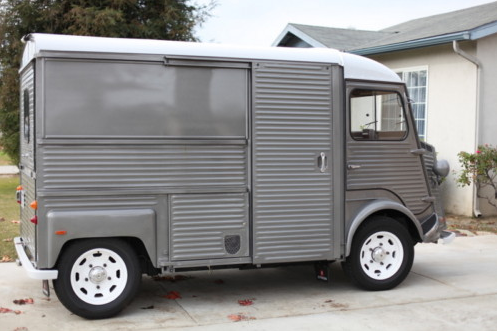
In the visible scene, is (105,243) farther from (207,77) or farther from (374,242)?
(374,242)

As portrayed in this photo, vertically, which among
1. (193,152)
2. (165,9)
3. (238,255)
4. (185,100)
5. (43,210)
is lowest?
(238,255)

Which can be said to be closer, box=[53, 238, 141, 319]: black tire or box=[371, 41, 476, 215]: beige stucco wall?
box=[53, 238, 141, 319]: black tire

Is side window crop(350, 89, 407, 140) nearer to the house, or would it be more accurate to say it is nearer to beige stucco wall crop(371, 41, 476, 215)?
the house

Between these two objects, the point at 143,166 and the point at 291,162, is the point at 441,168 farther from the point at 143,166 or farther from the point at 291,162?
the point at 143,166

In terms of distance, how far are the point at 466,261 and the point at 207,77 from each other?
463 centimetres

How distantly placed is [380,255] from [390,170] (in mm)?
909

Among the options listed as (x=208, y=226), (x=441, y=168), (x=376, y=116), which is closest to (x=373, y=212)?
(x=376, y=116)

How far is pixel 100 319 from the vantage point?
616cm

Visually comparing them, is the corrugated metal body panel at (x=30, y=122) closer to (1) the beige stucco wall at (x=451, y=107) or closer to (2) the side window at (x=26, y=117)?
(2) the side window at (x=26, y=117)

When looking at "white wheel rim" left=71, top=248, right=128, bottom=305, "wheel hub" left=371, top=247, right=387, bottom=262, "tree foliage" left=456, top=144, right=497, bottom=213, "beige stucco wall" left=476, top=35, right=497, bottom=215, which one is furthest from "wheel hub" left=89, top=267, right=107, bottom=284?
"beige stucco wall" left=476, top=35, right=497, bottom=215

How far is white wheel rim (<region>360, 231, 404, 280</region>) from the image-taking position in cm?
717

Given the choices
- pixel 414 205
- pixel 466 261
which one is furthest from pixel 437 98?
pixel 414 205

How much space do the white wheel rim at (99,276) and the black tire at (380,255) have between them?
2393 mm

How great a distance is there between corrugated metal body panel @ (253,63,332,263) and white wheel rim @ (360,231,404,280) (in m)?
0.51
